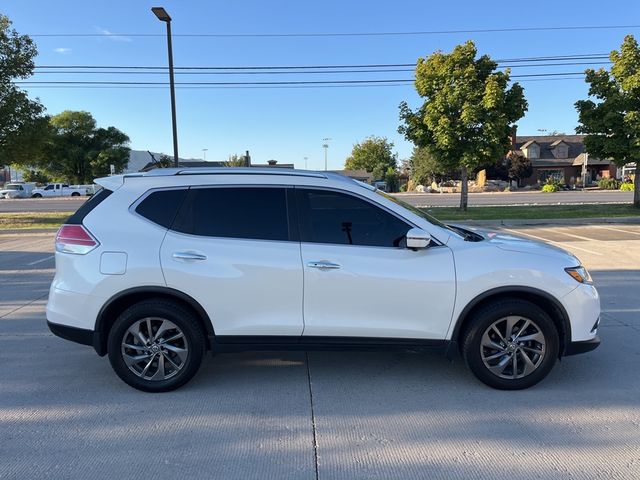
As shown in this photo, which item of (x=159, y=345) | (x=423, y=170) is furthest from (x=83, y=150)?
(x=159, y=345)

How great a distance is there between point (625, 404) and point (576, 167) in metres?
71.2

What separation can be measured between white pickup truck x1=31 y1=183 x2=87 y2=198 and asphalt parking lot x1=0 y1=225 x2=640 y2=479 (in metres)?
53.3

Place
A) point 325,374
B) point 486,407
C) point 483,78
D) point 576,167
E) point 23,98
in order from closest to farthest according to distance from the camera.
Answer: point 486,407
point 325,374
point 23,98
point 483,78
point 576,167

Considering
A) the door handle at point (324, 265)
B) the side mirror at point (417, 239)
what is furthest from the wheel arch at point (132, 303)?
the side mirror at point (417, 239)

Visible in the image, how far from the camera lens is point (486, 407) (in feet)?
12.0

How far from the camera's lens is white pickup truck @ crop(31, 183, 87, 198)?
173 ft

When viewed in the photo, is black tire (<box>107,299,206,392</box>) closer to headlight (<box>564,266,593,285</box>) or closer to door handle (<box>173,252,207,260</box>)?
door handle (<box>173,252,207,260</box>)

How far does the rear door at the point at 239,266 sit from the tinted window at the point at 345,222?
16cm

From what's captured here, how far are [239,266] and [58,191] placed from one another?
189 feet

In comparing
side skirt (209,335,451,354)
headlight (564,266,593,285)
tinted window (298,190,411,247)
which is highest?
tinted window (298,190,411,247)

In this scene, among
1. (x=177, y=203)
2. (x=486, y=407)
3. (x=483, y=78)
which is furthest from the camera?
(x=483, y=78)

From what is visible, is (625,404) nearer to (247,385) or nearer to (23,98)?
(247,385)

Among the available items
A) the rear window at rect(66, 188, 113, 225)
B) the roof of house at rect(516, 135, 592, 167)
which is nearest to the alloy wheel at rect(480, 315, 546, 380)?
the rear window at rect(66, 188, 113, 225)

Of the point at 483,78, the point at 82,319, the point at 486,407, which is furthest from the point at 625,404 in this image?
the point at 483,78
